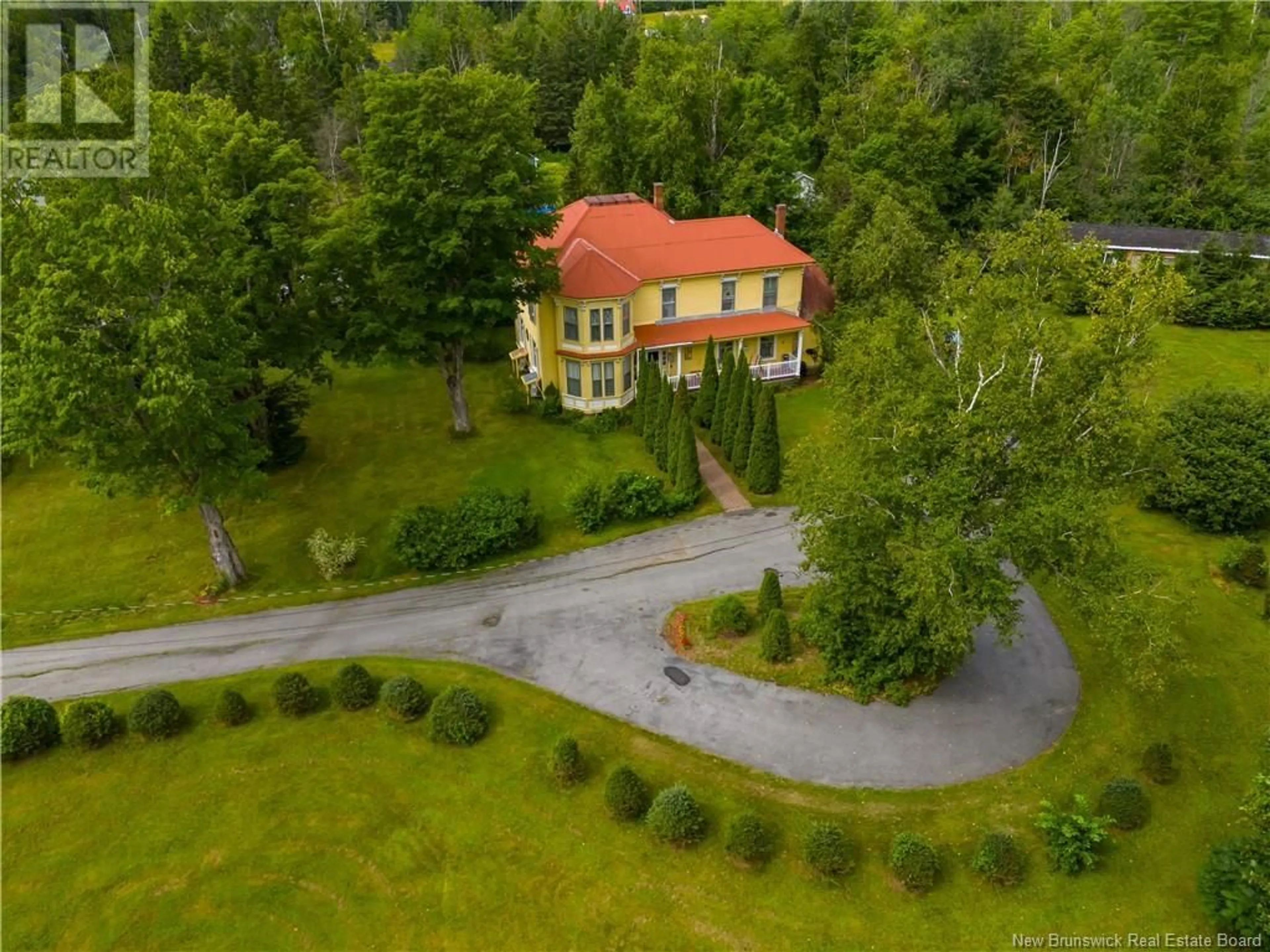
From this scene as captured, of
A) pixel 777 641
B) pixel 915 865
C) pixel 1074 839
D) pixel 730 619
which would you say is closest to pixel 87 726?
pixel 730 619

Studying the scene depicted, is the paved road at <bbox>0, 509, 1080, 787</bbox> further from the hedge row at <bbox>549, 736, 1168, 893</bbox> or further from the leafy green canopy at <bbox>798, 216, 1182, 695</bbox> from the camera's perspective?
the leafy green canopy at <bbox>798, 216, 1182, 695</bbox>

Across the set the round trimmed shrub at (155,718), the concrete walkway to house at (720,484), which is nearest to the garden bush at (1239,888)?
the concrete walkway to house at (720,484)

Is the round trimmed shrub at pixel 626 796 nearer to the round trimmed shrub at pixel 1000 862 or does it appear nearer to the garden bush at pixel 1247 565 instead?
the round trimmed shrub at pixel 1000 862

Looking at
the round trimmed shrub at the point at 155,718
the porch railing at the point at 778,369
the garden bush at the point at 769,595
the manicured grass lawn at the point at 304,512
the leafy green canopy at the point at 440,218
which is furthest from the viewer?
the porch railing at the point at 778,369

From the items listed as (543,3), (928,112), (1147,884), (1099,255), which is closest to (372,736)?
(1147,884)

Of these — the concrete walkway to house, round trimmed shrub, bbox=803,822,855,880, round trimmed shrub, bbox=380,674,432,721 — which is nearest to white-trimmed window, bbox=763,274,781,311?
the concrete walkway to house

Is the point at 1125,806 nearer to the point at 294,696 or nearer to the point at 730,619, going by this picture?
the point at 730,619

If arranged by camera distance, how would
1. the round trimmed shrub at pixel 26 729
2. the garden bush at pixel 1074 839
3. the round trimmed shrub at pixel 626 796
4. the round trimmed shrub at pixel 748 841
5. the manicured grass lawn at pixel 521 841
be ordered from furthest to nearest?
the round trimmed shrub at pixel 26 729
the round trimmed shrub at pixel 626 796
the round trimmed shrub at pixel 748 841
the garden bush at pixel 1074 839
the manicured grass lawn at pixel 521 841

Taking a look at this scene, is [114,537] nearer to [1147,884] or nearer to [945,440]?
[945,440]
